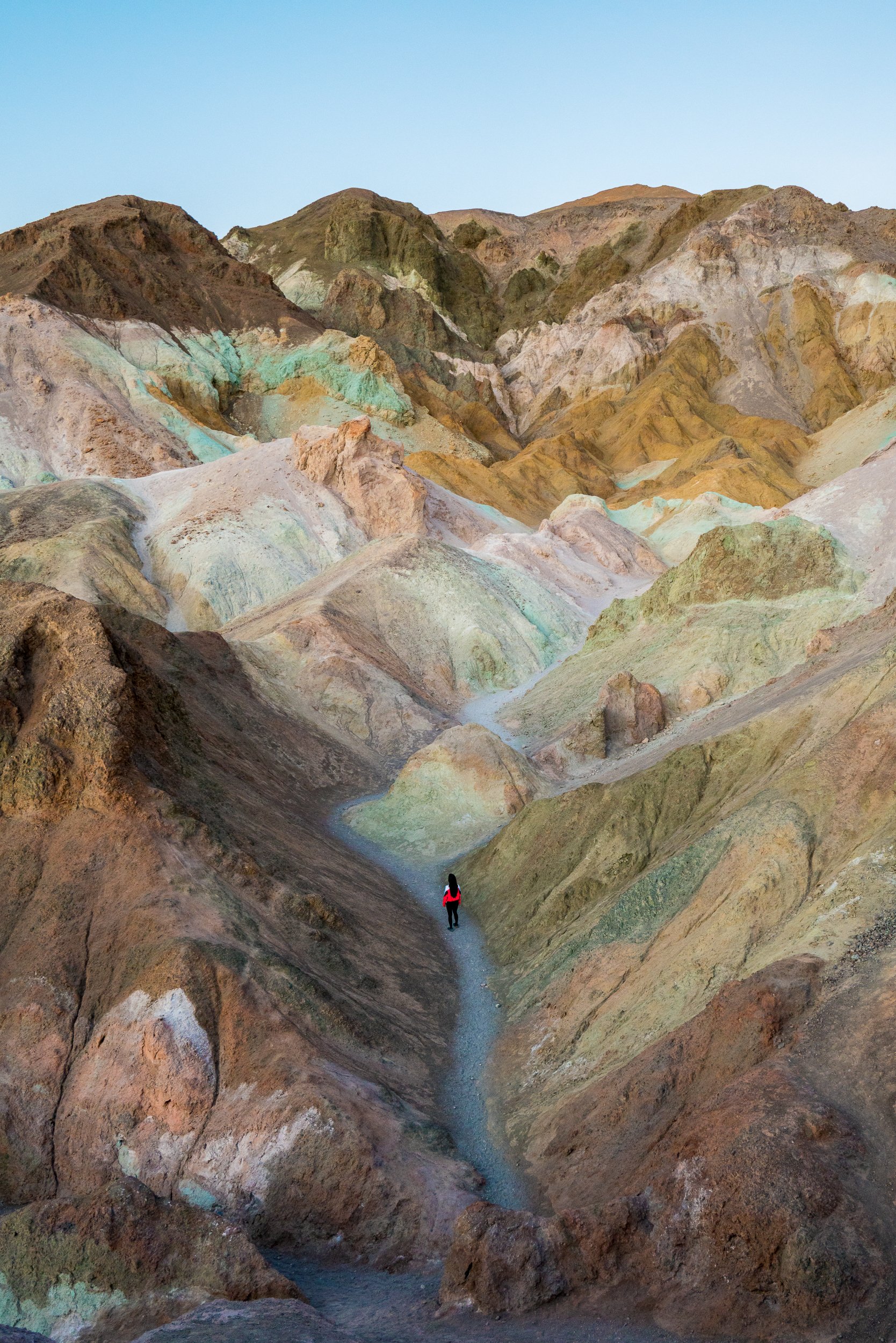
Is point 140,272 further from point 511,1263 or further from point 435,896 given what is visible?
point 511,1263

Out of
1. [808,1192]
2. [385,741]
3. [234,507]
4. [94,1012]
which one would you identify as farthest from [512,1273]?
[234,507]

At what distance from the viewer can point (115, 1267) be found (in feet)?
34.4

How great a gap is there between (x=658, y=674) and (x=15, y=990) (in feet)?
86.7

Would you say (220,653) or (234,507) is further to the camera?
(234,507)

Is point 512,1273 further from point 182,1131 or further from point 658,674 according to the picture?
point 658,674

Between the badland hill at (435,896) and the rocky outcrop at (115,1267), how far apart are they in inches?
1.4

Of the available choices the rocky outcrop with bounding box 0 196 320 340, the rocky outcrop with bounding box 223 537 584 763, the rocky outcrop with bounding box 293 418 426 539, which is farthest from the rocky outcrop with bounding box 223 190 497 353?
the rocky outcrop with bounding box 223 537 584 763

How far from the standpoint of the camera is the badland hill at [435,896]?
411 inches

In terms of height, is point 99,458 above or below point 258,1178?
above

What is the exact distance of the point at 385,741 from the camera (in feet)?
120

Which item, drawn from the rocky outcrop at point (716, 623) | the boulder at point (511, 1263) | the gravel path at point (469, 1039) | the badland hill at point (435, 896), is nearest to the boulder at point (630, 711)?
the badland hill at point (435, 896)

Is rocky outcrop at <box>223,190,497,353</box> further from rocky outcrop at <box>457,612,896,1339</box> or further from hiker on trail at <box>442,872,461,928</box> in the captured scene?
rocky outcrop at <box>457,612,896,1339</box>

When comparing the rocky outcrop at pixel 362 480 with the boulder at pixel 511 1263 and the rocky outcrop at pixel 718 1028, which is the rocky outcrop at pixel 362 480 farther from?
the boulder at pixel 511 1263

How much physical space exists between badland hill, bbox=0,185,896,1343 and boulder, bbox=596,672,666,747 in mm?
95
